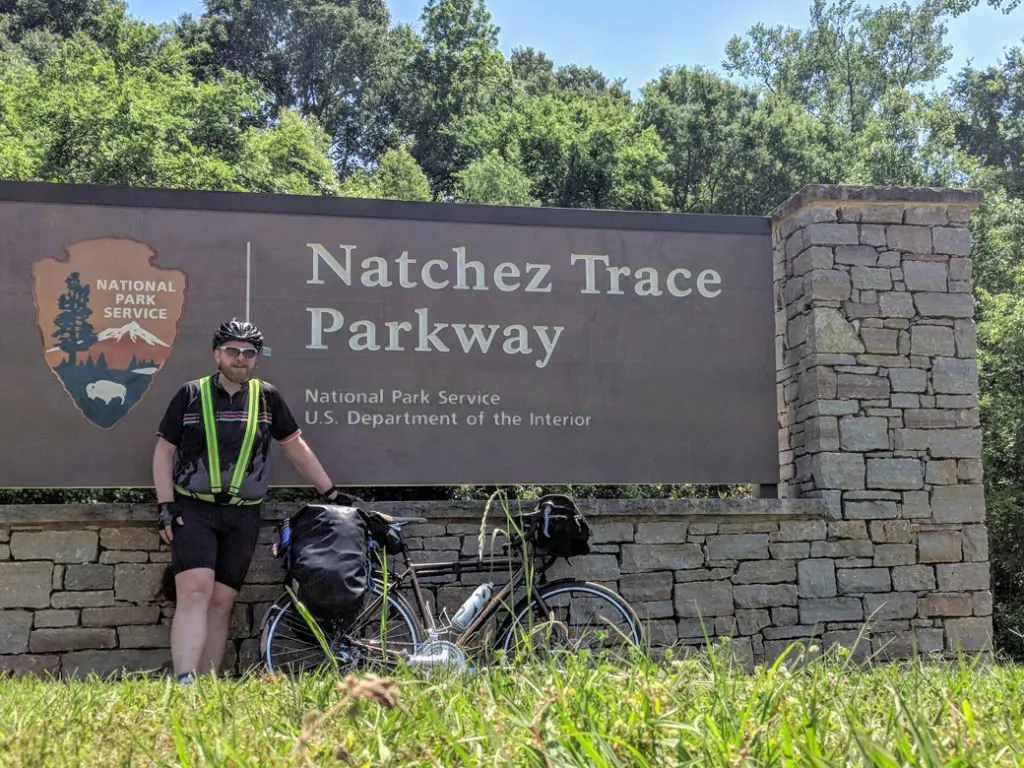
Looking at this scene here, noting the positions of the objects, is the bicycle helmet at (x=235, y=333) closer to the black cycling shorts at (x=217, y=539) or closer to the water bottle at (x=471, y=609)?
the black cycling shorts at (x=217, y=539)

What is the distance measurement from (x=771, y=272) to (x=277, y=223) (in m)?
2.96

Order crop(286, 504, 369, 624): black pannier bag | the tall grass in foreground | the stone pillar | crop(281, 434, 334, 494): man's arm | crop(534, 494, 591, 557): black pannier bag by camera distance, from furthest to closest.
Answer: the stone pillar < crop(281, 434, 334, 494): man's arm < crop(534, 494, 591, 557): black pannier bag < crop(286, 504, 369, 624): black pannier bag < the tall grass in foreground

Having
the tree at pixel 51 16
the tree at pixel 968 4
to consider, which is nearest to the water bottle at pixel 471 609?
the tree at pixel 968 4

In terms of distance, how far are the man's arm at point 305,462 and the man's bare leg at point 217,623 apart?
66 centimetres

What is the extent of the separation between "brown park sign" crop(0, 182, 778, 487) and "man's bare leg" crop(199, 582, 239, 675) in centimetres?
92

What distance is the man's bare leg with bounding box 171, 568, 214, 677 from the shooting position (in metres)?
4.90

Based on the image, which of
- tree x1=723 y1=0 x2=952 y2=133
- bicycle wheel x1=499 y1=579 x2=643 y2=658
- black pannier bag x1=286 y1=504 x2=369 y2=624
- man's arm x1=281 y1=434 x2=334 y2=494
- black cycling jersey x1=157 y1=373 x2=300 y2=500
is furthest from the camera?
tree x1=723 y1=0 x2=952 y2=133

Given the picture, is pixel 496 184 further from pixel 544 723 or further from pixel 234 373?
pixel 544 723

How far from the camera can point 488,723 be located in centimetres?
216

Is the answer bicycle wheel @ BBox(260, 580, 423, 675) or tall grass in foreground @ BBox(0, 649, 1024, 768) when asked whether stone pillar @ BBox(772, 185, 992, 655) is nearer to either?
bicycle wheel @ BBox(260, 580, 423, 675)

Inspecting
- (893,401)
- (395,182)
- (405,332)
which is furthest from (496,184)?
(893,401)

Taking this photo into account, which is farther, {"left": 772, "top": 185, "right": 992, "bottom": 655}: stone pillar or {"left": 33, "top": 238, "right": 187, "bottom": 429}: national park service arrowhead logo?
{"left": 772, "top": 185, "right": 992, "bottom": 655}: stone pillar

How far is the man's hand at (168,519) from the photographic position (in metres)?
4.95

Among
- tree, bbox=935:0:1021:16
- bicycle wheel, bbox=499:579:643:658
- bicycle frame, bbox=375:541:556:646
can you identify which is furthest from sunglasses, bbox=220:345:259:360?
tree, bbox=935:0:1021:16
